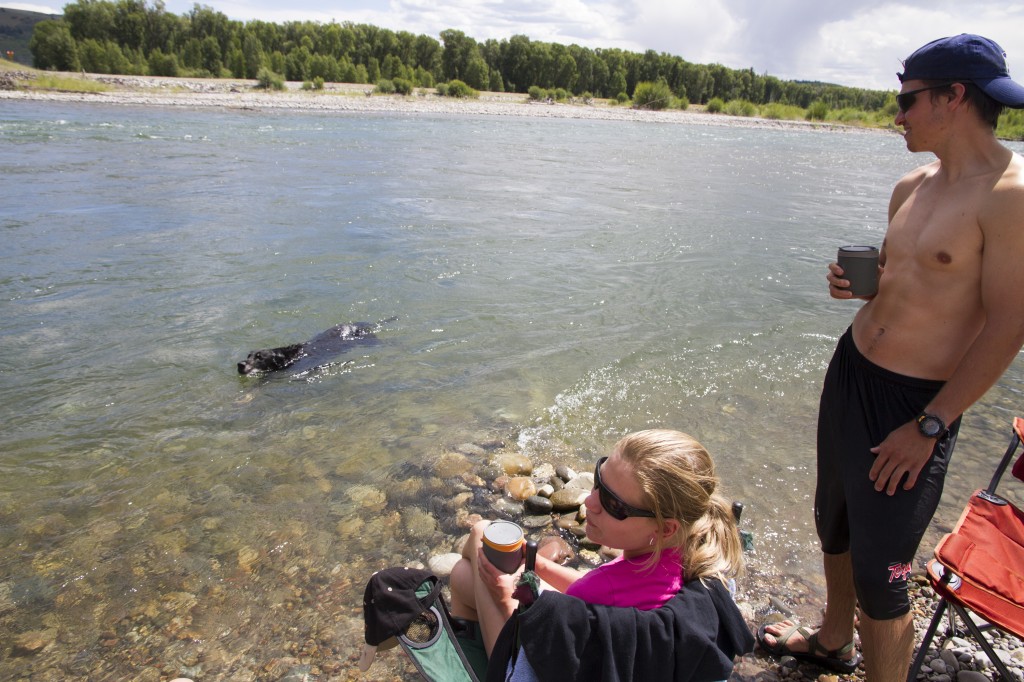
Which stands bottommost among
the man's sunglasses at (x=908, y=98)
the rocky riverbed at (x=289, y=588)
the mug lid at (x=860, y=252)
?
the rocky riverbed at (x=289, y=588)

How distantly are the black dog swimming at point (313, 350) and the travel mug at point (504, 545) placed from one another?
4.74 m

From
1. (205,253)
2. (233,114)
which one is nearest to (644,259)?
(205,253)

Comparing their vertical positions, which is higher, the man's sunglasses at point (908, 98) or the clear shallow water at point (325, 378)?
the man's sunglasses at point (908, 98)

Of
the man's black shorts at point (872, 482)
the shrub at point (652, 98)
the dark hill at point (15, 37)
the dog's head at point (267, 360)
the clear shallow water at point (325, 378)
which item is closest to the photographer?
the man's black shorts at point (872, 482)

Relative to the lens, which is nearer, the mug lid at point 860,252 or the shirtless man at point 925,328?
the shirtless man at point 925,328

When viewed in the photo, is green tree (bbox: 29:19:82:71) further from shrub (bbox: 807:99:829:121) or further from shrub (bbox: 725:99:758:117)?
shrub (bbox: 807:99:829:121)

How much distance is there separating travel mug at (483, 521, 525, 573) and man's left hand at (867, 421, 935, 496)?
1.30 metres

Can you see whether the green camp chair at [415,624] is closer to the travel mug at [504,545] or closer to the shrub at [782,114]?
the travel mug at [504,545]

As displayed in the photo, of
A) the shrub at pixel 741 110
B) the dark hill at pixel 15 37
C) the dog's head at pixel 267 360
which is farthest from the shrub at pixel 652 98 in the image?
the dark hill at pixel 15 37

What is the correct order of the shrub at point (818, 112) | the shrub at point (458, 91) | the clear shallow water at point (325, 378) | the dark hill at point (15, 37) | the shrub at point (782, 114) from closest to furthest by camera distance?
the clear shallow water at point (325, 378)
the shrub at point (458, 91)
the shrub at point (818, 112)
the shrub at point (782, 114)
the dark hill at point (15, 37)

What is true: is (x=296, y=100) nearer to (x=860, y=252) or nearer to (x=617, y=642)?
(x=860, y=252)

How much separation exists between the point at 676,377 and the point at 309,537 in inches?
147

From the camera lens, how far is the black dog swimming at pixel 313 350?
6.19 meters

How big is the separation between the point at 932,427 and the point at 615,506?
1.14 metres
